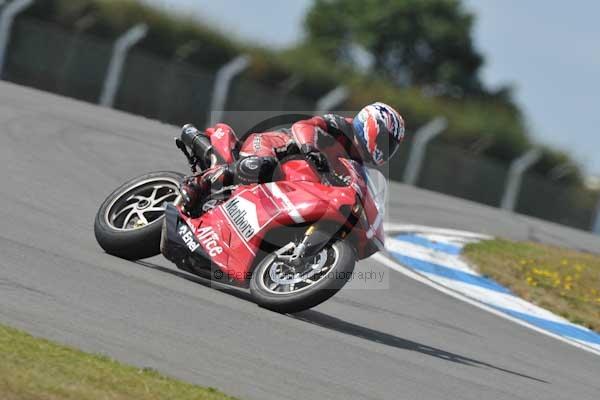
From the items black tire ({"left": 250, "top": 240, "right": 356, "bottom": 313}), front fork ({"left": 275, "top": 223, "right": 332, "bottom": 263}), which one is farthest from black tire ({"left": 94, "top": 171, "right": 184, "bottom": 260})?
front fork ({"left": 275, "top": 223, "right": 332, "bottom": 263})

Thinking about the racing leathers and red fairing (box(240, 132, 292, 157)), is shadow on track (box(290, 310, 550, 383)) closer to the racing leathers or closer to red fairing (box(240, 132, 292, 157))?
the racing leathers

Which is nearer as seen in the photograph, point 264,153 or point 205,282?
point 264,153

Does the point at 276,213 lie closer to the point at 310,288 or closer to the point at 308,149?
the point at 308,149

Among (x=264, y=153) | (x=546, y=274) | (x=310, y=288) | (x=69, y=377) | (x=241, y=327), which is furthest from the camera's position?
(x=546, y=274)

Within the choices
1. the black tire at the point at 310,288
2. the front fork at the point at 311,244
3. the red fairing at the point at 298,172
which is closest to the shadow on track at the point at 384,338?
the black tire at the point at 310,288

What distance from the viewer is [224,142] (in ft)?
28.6

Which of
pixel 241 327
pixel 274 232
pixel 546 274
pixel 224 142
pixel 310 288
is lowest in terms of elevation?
pixel 546 274

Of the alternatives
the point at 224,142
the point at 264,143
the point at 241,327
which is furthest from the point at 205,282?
the point at 241,327

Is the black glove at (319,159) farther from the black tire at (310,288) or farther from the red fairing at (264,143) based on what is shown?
the black tire at (310,288)

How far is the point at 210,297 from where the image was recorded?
26.6 feet

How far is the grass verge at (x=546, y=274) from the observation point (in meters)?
12.9

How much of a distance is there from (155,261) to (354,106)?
20.6 m

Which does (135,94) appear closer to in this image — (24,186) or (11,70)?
(11,70)

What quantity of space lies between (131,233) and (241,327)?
5.34 feet
